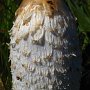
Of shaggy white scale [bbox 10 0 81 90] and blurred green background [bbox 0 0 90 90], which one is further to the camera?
blurred green background [bbox 0 0 90 90]

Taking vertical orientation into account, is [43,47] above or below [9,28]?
above

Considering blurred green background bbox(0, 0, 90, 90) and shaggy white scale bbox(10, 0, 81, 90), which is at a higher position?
shaggy white scale bbox(10, 0, 81, 90)

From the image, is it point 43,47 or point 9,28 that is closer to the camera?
point 43,47

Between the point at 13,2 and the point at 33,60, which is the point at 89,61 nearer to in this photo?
the point at 13,2

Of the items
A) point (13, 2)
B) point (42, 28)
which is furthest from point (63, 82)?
point (13, 2)

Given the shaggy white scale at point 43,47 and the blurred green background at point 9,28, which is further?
the blurred green background at point 9,28
